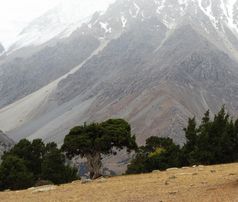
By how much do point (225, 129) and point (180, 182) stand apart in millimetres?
34978

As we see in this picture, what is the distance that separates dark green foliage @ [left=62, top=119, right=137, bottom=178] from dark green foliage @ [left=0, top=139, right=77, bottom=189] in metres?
12.4

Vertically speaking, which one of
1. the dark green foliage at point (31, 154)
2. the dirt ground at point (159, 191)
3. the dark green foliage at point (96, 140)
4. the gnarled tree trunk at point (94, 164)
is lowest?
the dirt ground at point (159, 191)

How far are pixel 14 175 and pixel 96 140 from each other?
1872 cm

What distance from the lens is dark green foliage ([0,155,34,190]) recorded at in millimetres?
70500

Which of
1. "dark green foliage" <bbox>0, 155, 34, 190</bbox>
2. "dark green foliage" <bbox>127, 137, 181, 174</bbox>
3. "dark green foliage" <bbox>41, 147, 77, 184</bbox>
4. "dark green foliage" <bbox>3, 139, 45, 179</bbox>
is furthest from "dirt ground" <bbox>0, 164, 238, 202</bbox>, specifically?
"dark green foliage" <bbox>3, 139, 45, 179</bbox>

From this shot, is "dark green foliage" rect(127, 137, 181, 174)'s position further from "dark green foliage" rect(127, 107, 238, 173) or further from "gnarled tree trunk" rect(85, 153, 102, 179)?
"gnarled tree trunk" rect(85, 153, 102, 179)

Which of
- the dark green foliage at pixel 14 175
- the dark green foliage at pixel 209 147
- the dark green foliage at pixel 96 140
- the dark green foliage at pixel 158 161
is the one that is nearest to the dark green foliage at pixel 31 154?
the dark green foliage at pixel 14 175

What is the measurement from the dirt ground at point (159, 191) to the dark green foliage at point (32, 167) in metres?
30.1

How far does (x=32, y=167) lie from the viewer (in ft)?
271

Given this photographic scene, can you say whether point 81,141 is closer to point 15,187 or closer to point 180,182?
point 15,187

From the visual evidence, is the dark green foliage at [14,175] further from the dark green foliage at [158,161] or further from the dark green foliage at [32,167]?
the dark green foliage at [158,161]

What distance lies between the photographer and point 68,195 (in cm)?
3712

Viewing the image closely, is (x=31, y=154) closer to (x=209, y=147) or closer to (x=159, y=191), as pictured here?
(x=209, y=147)

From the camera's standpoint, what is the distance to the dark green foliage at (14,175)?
70.5 m
